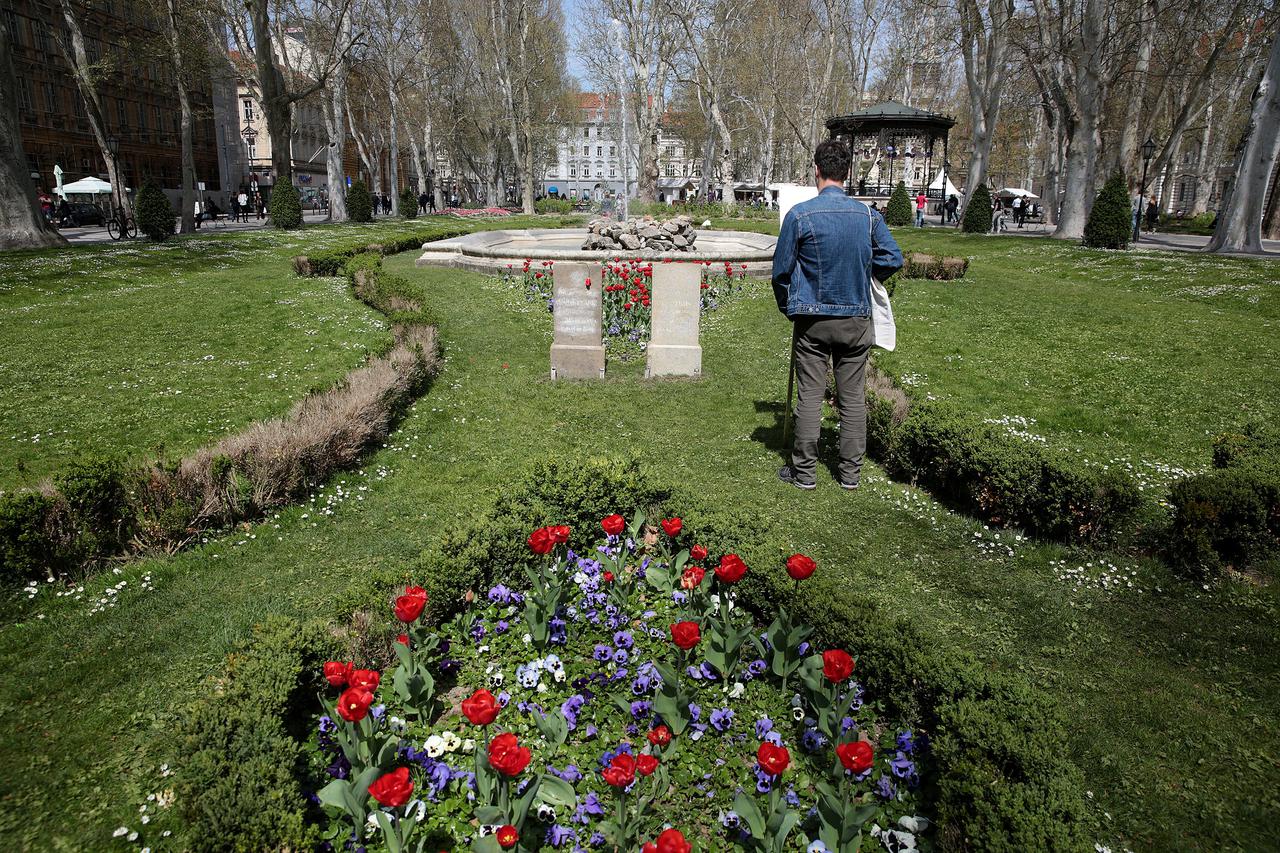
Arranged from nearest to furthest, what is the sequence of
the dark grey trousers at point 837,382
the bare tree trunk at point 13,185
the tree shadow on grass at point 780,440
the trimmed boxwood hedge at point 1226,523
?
1. the trimmed boxwood hedge at point 1226,523
2. the dark grey trousers at point 837,382
3. the tree shadow on grass at point 780,440
4. the bare tree trunk at point 13,185

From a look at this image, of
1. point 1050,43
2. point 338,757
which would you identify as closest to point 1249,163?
point 1050,43

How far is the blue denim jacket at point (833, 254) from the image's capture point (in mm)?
4988

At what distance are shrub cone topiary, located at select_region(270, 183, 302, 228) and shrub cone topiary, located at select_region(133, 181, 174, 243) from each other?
5.57 meters

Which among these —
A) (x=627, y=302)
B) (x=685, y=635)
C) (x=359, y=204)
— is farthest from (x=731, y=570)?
(x=359, y=204)

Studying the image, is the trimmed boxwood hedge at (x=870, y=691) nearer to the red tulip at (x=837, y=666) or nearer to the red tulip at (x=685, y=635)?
the red tulip at (x=837, y=666)

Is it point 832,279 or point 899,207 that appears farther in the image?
point 899,207

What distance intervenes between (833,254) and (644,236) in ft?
36.4

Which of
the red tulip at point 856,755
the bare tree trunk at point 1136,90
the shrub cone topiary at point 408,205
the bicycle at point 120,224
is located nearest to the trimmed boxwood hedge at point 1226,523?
the red tulip at point 856,755

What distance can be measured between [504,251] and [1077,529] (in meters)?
13.4

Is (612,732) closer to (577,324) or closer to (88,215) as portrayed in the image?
(577,324)

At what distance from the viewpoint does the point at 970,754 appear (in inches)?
95.3

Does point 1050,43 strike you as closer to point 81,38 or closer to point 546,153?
point 81,38

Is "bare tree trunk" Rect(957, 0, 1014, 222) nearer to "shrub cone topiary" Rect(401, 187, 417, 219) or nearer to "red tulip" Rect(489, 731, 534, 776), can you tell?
"shrub cone topiary" Rect(401, 187, 417, 219)

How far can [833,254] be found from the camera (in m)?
5.00
